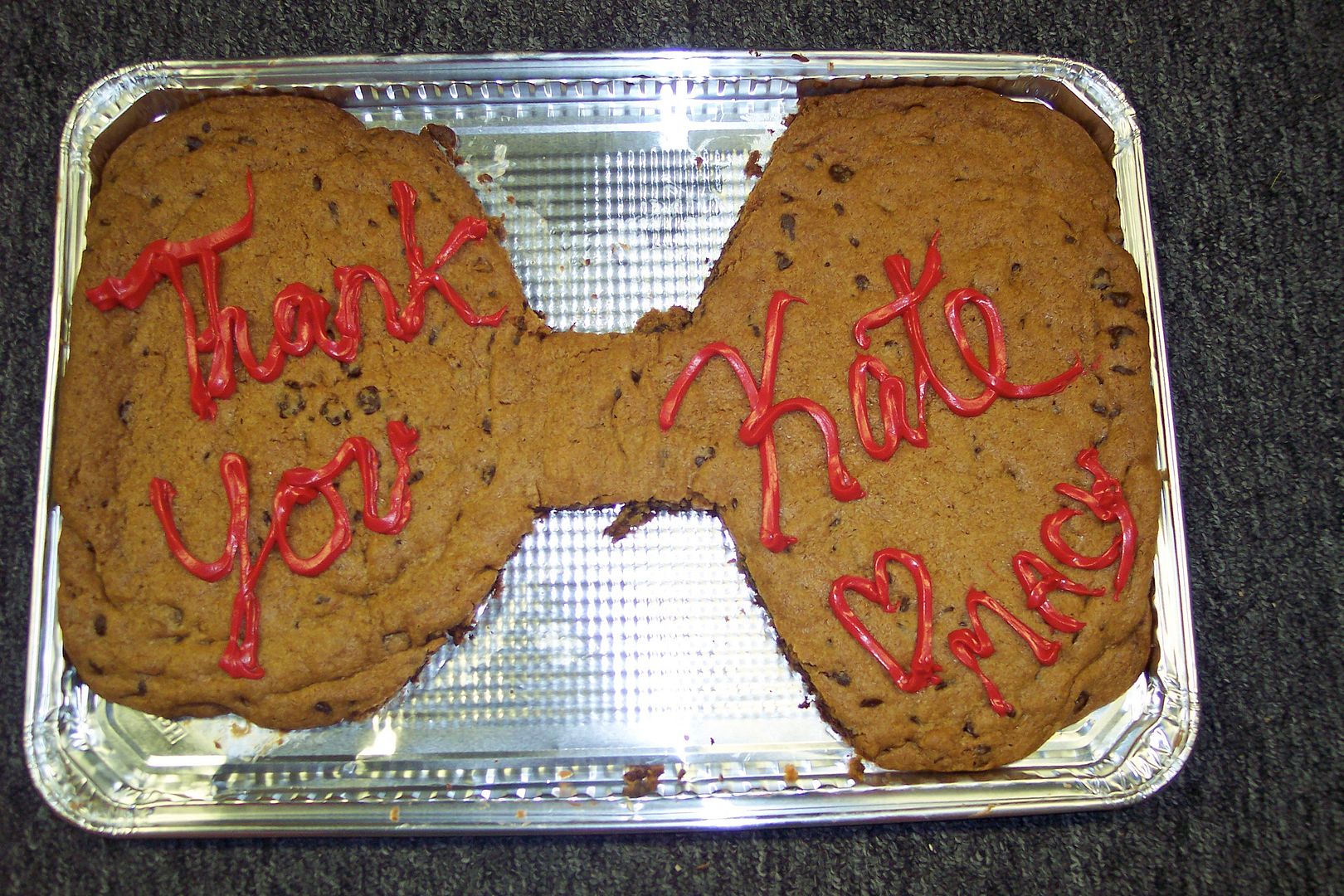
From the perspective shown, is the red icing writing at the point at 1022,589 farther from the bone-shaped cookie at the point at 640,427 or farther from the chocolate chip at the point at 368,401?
the chocolate chip at the point at 368,401

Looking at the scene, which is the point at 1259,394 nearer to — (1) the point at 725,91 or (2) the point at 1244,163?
(2) the point at 1244,163

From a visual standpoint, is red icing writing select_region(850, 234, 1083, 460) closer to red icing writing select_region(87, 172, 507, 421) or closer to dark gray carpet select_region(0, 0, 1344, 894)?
dark gray carpet select_region(0, 0, 1344, 894)

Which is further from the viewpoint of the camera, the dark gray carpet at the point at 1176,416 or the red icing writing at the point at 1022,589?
the dark gray carpet at the point at 1176,416

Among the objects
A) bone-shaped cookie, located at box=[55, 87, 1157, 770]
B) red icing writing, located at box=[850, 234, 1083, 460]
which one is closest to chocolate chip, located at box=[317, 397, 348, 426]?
bone-shaped cookie, located at box=[55, 87, 1157, 770]

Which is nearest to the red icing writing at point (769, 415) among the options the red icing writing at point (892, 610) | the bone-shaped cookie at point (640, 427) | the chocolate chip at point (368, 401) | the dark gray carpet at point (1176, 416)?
the bone-shaped cookie at point (640, 427)

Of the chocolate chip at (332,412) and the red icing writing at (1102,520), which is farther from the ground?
the chocolate chip at (332,412)
